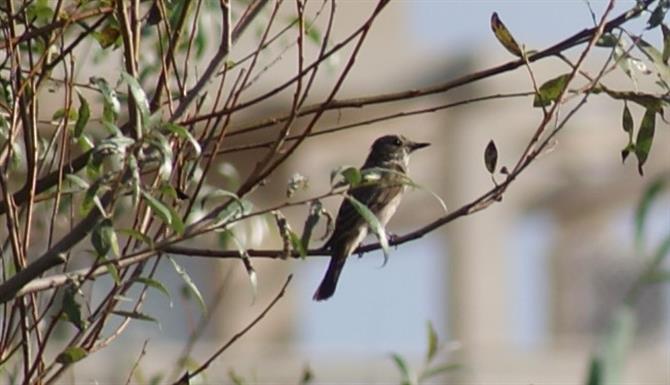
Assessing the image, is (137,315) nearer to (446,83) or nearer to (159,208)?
(159,208)

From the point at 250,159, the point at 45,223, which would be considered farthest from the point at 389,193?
the point at 250,159

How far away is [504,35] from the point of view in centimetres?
379

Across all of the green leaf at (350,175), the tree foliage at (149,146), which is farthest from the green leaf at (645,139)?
the green leaf at (350,175)

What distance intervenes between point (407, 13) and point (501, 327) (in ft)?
7.34

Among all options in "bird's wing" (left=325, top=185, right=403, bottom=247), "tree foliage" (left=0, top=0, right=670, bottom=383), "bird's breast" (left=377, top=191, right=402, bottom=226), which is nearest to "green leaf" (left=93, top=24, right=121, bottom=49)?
"tree foliage" (left=0, top=0, right=670, bottom=383)

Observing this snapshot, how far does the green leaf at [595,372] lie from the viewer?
6.83ft

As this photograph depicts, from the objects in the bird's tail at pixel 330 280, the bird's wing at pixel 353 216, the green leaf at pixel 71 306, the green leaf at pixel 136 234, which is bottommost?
the green leaf at pixel 71 306

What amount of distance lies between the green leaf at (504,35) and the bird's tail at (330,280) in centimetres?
161

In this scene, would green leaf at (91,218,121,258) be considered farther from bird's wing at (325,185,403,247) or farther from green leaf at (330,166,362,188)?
bird's wing at (325,185,403,247)

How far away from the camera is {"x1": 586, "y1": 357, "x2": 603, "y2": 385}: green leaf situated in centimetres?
208

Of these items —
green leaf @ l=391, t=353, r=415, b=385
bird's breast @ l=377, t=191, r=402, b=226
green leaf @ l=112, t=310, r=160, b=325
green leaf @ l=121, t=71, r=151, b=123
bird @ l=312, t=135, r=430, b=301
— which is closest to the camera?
green leaf @ l=121, t=71, r=151, b=123

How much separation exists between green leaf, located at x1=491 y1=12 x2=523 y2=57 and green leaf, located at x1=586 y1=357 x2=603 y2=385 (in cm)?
171

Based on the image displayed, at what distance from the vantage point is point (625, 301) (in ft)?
7.11

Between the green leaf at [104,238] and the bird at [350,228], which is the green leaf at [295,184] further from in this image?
the bird at [350,228]
